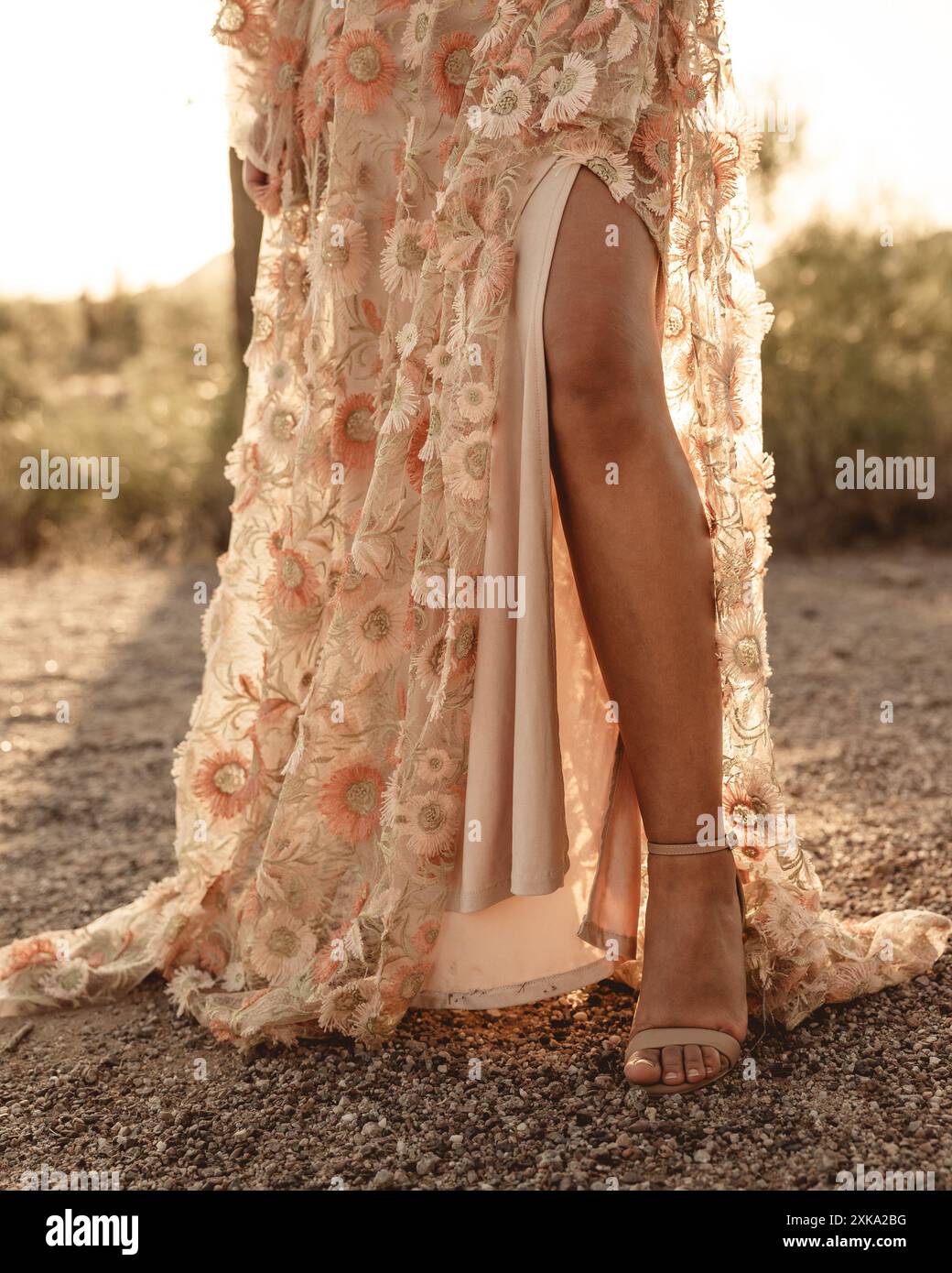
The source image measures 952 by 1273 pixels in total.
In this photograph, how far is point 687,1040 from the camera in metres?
1.43

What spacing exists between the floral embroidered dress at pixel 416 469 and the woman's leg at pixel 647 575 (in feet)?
0.23

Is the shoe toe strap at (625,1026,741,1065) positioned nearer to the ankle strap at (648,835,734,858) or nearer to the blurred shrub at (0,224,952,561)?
the ankle strap at (648,835,734,858)

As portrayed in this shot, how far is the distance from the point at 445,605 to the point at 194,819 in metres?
0.67

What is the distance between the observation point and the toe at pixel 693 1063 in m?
1.39

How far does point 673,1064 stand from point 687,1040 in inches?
1.5

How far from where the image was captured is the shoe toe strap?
143 cm

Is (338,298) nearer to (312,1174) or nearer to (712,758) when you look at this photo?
(712,758)

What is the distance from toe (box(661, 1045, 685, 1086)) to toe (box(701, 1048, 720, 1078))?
3cm
